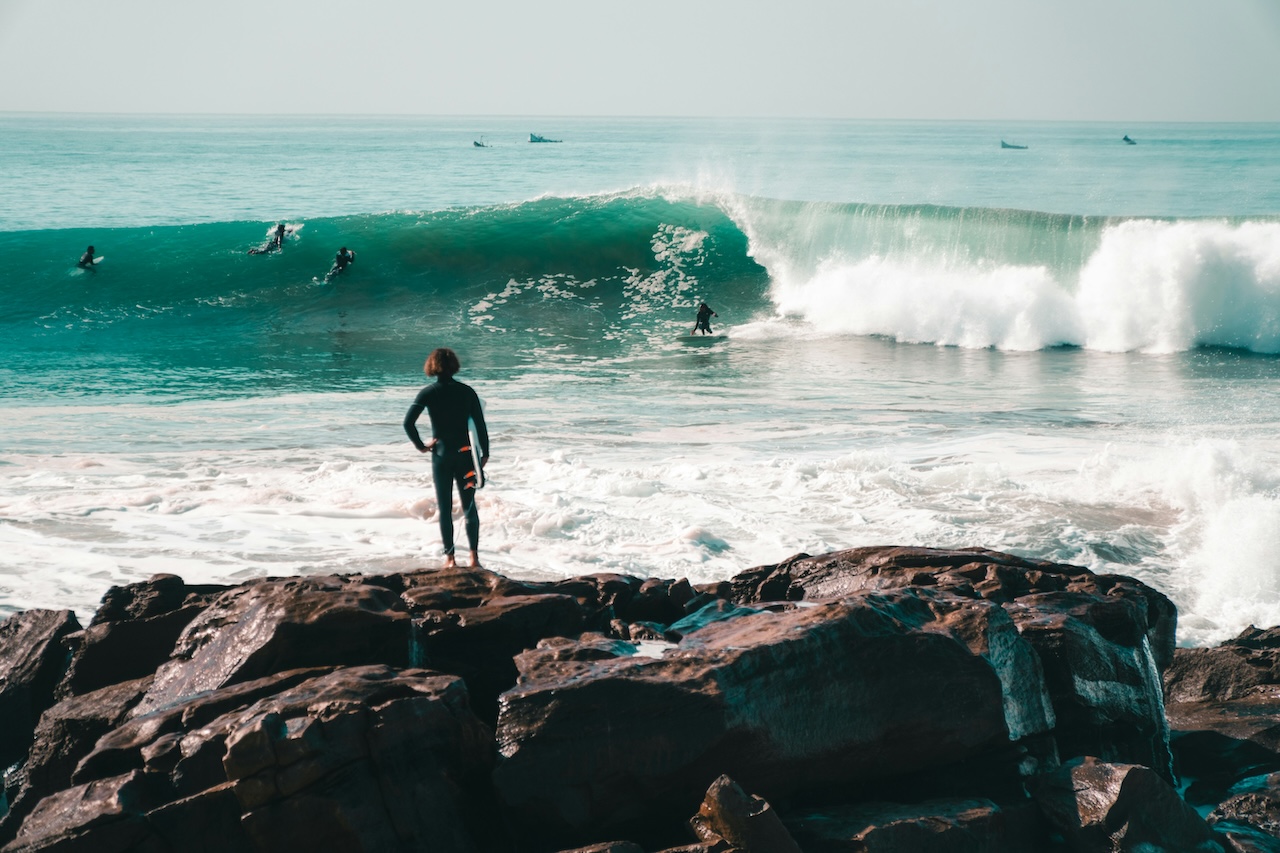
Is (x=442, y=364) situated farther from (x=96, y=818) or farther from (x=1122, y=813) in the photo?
(x=1122, y=813)

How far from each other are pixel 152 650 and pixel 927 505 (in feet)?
20.2

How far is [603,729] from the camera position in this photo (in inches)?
155

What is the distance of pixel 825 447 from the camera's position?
11656 mm

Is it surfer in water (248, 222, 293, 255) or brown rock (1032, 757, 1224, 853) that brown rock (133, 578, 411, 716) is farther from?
surfer in water (248, 222, 293, 255)

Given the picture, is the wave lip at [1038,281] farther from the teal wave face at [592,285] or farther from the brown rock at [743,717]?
the brown rock at [743,717]

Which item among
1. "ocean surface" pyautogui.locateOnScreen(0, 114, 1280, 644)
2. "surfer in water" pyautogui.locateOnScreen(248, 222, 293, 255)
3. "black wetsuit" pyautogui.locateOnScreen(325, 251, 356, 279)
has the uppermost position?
"surfer in water" pyautogui.locateOnScreen(248, 222, 293, 255)

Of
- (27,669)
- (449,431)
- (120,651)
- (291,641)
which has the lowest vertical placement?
(27,669)

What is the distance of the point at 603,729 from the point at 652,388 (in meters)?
11.5

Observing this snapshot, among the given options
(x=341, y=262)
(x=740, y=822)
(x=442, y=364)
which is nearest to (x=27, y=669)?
(x=442, y=364)

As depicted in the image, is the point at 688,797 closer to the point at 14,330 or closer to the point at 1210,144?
the point at 14,330

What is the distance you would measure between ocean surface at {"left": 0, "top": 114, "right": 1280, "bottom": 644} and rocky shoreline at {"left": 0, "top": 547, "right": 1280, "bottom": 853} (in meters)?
2.36

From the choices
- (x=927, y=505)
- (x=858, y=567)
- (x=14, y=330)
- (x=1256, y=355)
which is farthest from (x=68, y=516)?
(x=1256, y=355)

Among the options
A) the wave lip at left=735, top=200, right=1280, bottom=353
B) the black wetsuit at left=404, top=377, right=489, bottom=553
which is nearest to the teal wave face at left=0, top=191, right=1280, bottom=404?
the wave lip at left=735, top=200, right=1280, bottom=353

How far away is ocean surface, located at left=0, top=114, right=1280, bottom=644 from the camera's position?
27.3 feet
